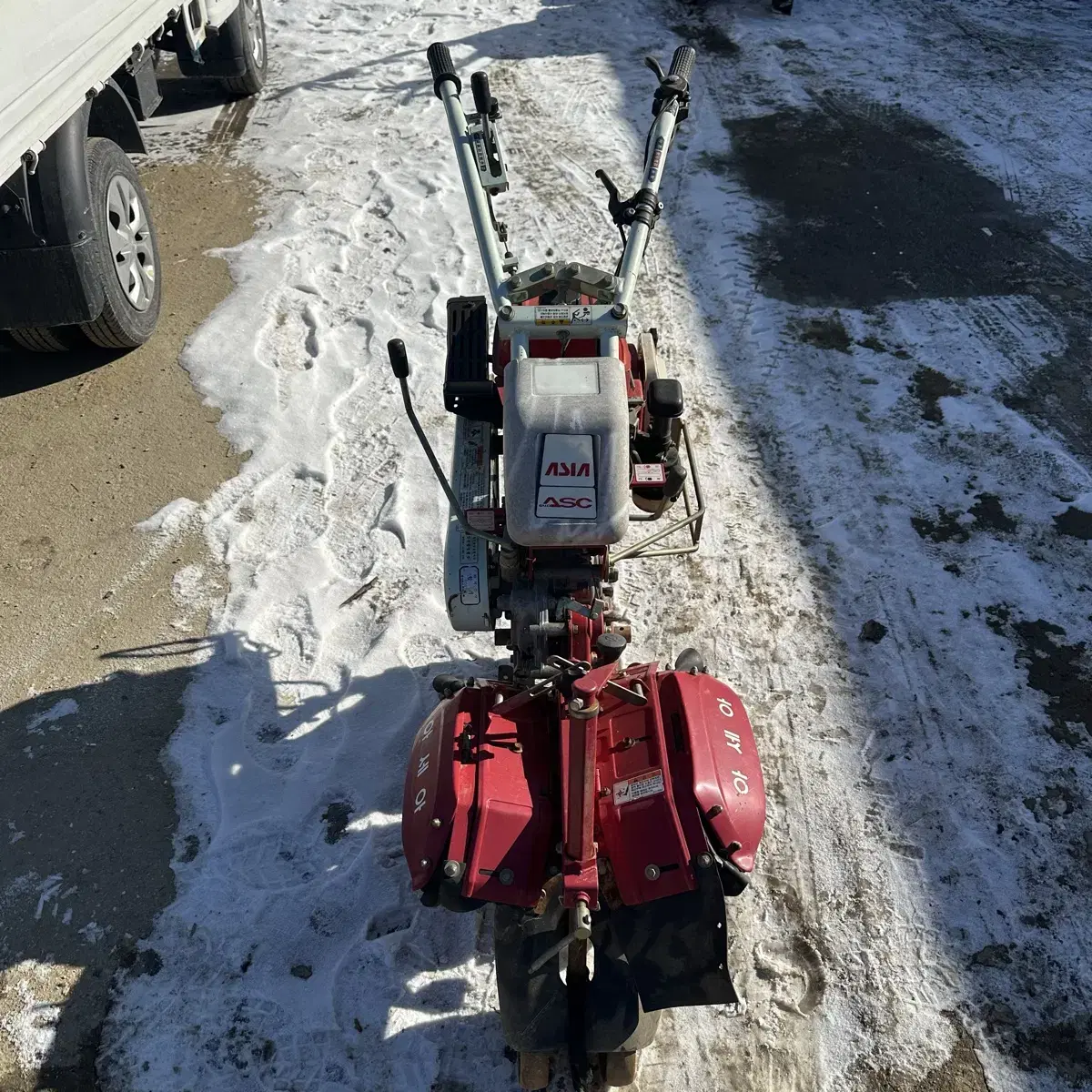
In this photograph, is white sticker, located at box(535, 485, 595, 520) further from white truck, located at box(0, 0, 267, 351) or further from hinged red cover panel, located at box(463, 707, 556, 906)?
white truck, located at box(0, 0, 267, 351)

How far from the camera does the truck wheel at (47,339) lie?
5227 millimetres

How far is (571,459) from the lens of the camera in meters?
2.39

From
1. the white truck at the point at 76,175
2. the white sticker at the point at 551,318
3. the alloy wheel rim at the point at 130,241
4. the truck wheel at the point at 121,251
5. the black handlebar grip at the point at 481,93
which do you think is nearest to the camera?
the white sticker at the point at 551,318

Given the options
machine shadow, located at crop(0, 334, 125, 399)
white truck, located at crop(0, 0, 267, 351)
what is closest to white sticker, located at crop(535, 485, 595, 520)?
white truck, located at crop(0, 0, 267, 351)

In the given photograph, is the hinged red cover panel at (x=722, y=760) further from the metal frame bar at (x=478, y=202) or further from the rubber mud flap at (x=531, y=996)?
the metal frame bar at (x=478, y=202)

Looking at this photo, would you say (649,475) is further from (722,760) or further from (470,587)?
(722,760)

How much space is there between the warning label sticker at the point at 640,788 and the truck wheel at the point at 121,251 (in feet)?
13.6

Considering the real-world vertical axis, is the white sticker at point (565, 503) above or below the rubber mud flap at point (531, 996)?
above

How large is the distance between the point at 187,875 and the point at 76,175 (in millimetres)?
3595

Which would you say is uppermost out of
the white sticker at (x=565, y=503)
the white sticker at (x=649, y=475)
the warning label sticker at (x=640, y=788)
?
the white sticker at (x=565, y=503)

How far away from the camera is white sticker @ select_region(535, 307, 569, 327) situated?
274cm

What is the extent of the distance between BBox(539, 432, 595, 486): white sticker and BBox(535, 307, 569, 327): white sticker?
0.52m

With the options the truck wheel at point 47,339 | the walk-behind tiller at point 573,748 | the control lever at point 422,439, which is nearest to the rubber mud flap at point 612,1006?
the walk-behind tiller at point 573,748

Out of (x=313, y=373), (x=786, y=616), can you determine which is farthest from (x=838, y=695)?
(x=313, y=373)
